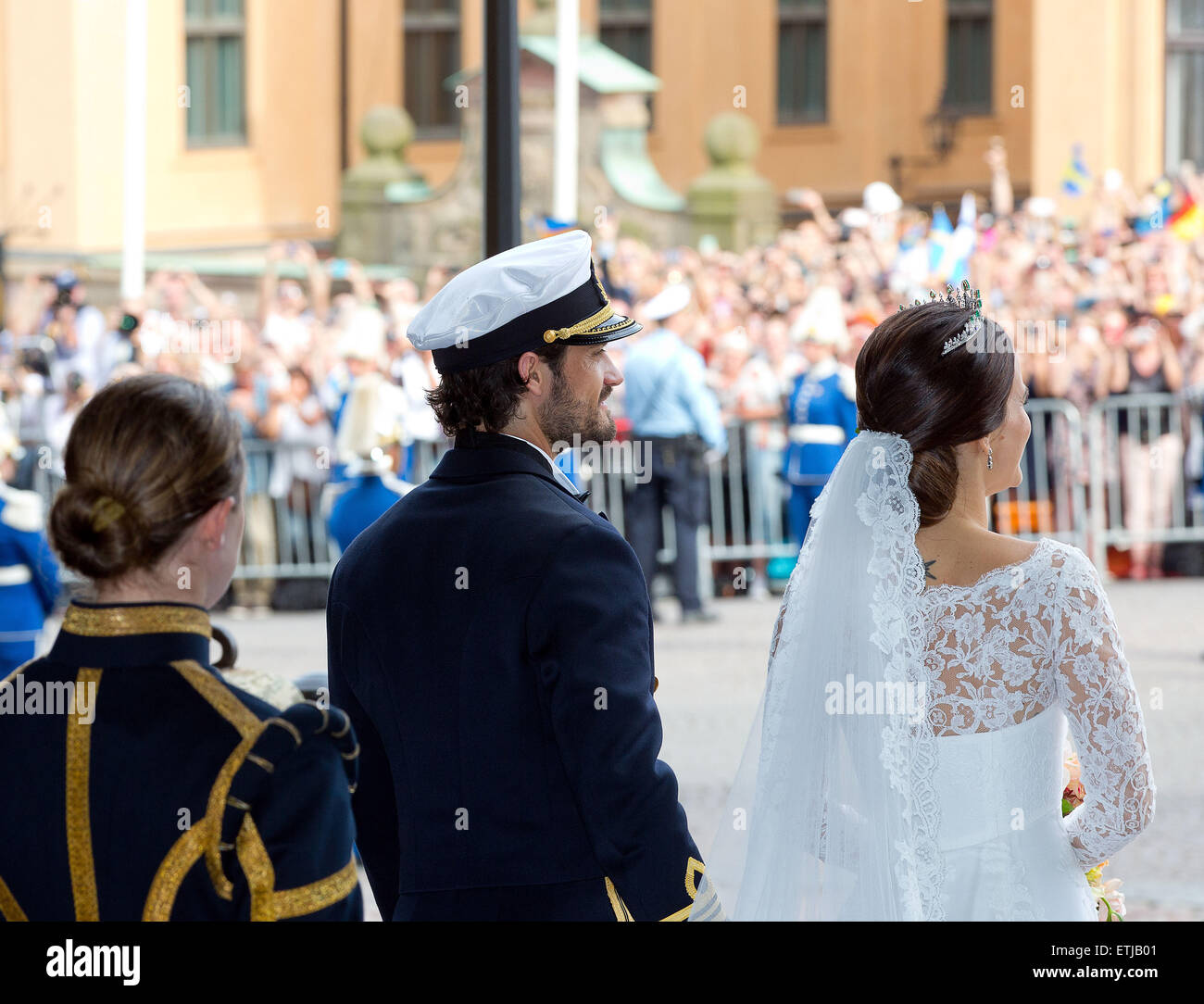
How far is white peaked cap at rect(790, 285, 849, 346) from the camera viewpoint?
1148 cm

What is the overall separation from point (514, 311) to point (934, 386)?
66 centimetres

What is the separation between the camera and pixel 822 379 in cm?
1126

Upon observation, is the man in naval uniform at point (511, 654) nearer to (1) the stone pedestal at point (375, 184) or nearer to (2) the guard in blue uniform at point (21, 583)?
(2) the guard in blue uniform at point (21, 583)

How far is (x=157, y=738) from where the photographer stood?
192 cm

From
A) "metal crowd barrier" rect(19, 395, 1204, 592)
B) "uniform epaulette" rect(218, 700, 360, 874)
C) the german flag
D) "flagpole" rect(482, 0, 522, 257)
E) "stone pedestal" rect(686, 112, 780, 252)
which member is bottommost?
"metal crowd barrier" rect(19, 395, 1204, 592)

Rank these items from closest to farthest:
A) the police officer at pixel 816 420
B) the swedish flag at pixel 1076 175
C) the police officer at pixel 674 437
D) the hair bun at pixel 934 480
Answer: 1. the hair bun at pixel 934 480
2. the police officer at pixel 674 437
3. the police officer at pixel 816 420
4. the swedish flag at pixel 1076 175

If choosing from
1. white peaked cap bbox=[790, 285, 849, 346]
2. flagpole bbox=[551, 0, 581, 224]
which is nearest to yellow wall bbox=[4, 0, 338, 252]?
flagpole bbox=[551, 0, 581, 224]

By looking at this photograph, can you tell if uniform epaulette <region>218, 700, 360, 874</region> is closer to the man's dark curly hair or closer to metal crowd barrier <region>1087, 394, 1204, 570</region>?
the man's dark curly hair

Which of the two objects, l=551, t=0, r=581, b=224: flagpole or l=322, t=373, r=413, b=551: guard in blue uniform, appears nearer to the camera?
l=322, t=373, r=413, b=551: guard in blue uniform

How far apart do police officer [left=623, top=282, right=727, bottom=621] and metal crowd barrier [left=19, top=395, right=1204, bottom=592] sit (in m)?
0.34

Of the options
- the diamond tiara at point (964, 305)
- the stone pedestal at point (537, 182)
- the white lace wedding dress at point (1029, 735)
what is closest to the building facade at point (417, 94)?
the stone pedestal at point (537, 182)

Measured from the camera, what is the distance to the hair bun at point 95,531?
1.96 m

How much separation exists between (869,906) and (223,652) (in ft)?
3.64

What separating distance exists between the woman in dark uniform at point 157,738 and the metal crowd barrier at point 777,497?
9287 millimetres
